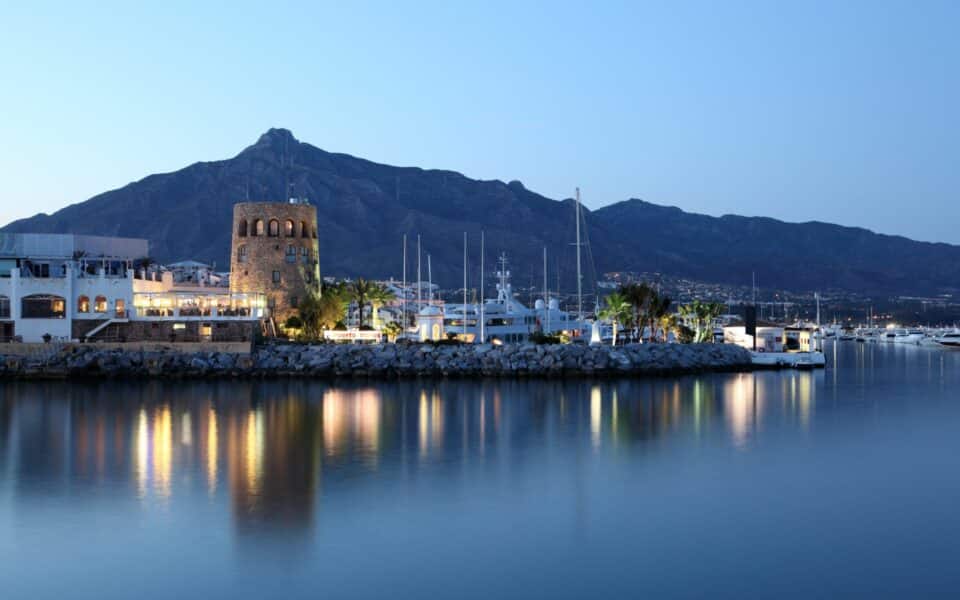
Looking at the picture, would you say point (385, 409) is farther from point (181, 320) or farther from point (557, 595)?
point (557, 595)

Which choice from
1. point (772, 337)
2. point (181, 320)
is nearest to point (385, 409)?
point (181, 320)

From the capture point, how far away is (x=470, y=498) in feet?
74.7

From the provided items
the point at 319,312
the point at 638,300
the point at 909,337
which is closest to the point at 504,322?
the point at 638,300

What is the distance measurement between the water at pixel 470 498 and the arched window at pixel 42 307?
35.6ft

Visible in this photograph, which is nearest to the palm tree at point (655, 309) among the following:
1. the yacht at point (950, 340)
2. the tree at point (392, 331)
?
the tree at point (392, 331)

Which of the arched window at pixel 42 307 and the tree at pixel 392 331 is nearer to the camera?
the arched window at pixel 42 307


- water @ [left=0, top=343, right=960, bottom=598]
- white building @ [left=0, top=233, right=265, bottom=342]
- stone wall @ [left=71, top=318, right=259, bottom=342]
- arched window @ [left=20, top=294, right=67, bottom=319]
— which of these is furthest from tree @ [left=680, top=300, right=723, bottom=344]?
arched window @ [left=20, top=294, right=67, bottom=319]

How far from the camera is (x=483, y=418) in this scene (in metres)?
35.6

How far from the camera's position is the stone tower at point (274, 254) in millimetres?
59312

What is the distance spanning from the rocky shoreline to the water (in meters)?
7.28

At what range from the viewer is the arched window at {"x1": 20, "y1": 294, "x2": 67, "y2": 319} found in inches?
2018

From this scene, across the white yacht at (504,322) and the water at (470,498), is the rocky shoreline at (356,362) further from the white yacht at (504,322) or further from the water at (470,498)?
the water at (470,498)

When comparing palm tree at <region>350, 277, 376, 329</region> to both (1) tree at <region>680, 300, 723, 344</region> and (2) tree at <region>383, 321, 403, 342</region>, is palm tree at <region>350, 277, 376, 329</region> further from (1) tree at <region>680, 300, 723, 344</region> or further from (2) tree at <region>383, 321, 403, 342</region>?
(1) tree at <region>680, 300, 723, 344</region>

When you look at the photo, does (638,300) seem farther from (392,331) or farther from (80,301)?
(80,301)
